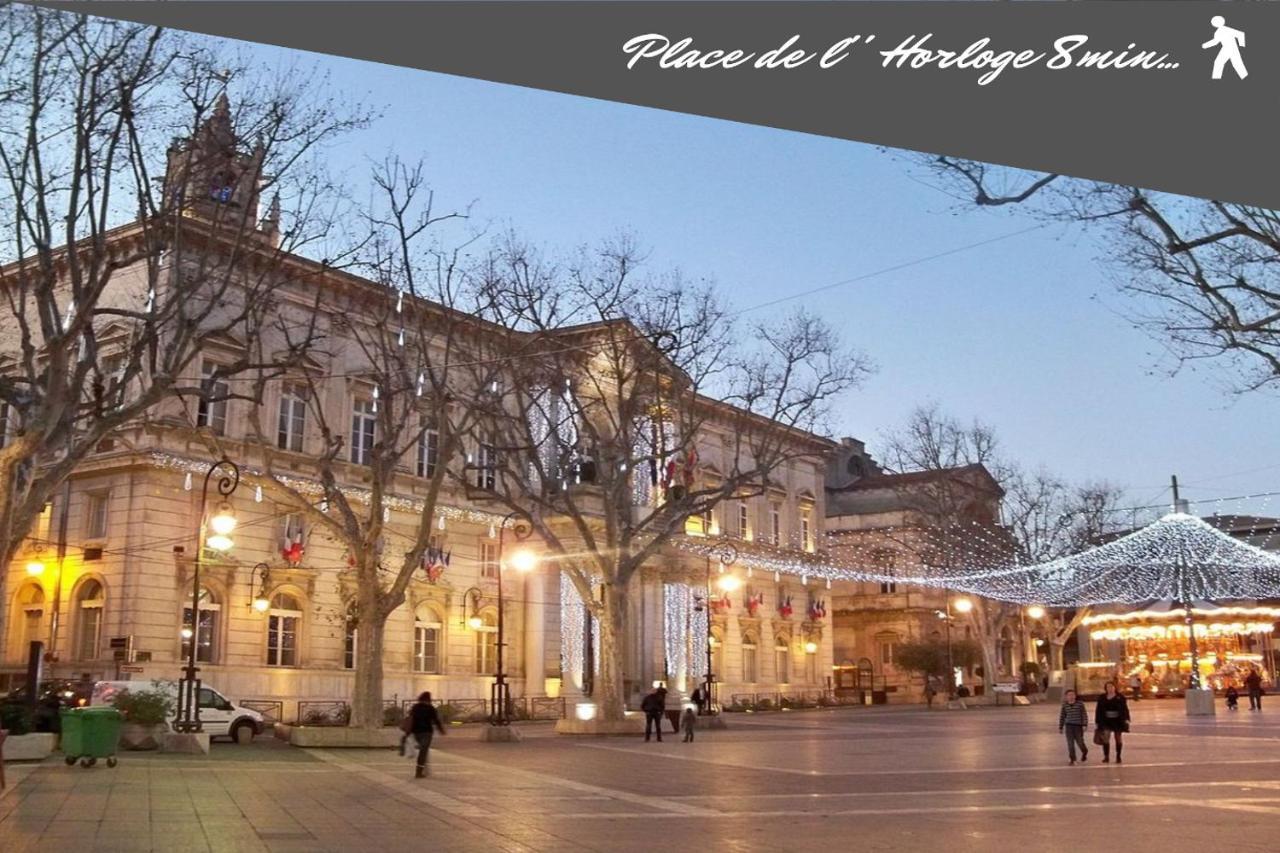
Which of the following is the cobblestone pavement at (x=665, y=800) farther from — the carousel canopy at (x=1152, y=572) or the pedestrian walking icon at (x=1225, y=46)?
the carousel canopy at (x=1152, y=572)

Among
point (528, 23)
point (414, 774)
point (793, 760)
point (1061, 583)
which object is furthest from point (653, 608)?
point (528, 23)

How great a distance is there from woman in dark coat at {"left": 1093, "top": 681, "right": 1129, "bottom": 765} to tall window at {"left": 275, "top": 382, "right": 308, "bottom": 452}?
977 inches

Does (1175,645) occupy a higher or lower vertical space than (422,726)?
higher

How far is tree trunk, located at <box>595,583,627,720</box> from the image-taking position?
32.7 meters

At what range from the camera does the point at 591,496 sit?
45500 mm

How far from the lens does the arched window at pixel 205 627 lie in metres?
33.7

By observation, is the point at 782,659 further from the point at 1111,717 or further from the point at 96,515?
the point at 1111,717

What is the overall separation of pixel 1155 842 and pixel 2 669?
103 ft

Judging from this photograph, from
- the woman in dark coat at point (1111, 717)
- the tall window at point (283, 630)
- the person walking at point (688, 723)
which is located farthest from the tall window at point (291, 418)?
the woman in dark coat at point (1111, 717)

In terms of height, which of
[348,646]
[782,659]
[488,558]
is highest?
[488,558]

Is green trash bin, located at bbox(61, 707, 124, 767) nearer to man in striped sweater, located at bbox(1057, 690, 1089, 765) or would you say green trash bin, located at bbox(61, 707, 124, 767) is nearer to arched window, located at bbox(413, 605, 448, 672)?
man in striped sweater, located at bbox(1057, 690, 1089, 765)

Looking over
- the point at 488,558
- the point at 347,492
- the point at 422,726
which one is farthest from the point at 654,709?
the point at 488,558

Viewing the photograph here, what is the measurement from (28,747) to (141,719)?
376cm

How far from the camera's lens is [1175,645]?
2463 inches
